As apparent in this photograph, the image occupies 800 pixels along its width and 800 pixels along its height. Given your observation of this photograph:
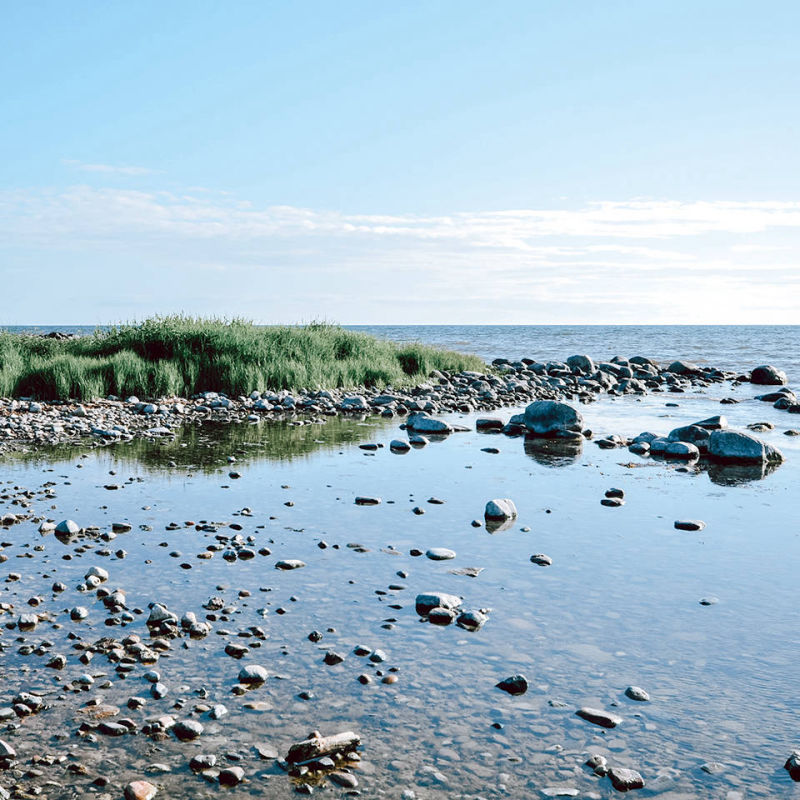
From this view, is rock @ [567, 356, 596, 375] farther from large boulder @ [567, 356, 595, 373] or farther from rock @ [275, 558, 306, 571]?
rock @ [275, 558, 306, 571]

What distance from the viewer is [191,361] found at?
66.8 ft

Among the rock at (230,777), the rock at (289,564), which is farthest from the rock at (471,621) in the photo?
the rock at (230,777)

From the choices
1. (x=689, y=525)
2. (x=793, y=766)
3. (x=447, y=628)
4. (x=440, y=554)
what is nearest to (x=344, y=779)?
(x=447, y=628)

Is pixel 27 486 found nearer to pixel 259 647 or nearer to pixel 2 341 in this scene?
pixel 259 647

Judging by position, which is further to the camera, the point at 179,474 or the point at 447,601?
the point at 179,474

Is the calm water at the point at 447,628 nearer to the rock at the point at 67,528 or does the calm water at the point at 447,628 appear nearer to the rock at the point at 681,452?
the rock at the point at 67,528

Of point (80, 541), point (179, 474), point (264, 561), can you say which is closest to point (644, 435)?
point (179, 474)

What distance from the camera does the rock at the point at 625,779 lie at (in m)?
3.55

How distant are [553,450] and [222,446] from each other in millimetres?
5832

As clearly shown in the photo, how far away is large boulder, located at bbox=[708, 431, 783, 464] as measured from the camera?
12.6 m

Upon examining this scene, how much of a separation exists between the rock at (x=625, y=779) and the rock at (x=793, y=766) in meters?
0.75

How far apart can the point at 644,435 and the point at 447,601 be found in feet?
31.6

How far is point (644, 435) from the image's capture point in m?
14.3

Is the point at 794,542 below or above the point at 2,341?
below
